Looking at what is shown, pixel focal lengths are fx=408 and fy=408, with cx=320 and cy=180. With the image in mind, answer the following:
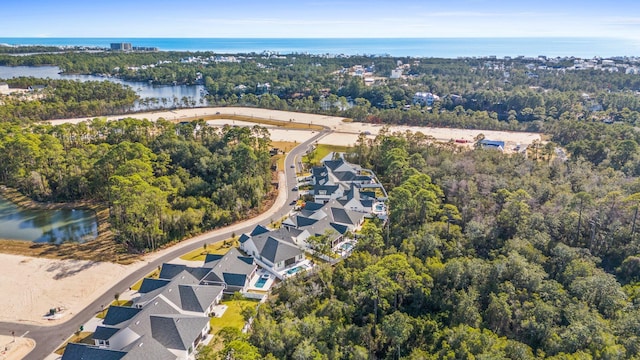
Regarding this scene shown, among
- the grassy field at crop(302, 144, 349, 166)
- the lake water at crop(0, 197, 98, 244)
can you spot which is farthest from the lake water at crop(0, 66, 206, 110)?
the lake water at crop(0, 197, 98, 244)

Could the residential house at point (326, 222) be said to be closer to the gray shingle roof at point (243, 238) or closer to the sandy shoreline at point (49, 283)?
the gray shingle roof at point (243, 238)

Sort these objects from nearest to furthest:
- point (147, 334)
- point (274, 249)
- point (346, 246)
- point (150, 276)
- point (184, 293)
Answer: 1. point (147, 334)
2. point (184, 293)
3. point (150, 276)
4. point (274, 249)
5. point (346, 246)

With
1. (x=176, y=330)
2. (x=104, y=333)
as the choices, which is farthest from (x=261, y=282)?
(x=104, y=333)

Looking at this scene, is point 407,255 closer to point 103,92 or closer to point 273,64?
point 103,92

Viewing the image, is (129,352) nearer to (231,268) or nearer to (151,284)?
(151,284)

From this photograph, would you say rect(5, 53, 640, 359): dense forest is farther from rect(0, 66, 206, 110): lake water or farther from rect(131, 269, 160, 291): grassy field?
rect(0, 66, 206, 110): lake water

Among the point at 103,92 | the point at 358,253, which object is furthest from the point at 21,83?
the point at 358,253
